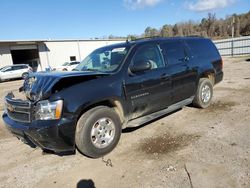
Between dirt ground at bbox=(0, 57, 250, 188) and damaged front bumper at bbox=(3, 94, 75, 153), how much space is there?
46cm

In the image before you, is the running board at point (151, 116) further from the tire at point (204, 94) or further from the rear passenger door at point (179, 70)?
the tire at point (204, 94)

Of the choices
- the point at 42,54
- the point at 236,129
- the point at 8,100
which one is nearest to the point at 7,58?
the point at 42,54

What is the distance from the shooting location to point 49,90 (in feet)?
11.9

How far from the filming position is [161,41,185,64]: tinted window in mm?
5320

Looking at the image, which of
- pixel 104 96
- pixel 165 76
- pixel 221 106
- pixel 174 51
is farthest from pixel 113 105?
pixel 221 106

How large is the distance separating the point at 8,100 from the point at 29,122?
930mm

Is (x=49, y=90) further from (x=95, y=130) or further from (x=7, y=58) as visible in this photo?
(x=7, y=58)

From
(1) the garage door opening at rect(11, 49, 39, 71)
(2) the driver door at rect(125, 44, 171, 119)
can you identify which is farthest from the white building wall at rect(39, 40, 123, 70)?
(2) the driver door at rect(125, 44, 171, 119)

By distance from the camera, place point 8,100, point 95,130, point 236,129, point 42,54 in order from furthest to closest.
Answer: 1. point 42,54
2. point 236,129
3. point 8,100
4. point 95,130

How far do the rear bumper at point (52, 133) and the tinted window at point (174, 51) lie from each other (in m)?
2.76

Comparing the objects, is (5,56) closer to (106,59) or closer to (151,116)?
(106,59)

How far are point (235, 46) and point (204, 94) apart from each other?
83.7 feet

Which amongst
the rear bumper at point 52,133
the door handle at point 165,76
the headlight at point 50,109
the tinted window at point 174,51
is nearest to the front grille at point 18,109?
the rear bumper at point 52,133

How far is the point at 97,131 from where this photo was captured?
13.1 feet
